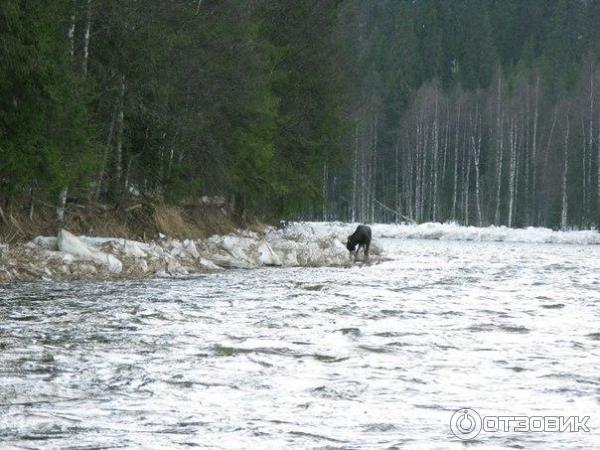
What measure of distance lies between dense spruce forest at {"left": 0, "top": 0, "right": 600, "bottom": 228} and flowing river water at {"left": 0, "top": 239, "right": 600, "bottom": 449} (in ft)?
11.5

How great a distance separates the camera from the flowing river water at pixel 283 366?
503 centimetres

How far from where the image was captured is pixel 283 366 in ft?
23.4

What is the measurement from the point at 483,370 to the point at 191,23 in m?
15.2

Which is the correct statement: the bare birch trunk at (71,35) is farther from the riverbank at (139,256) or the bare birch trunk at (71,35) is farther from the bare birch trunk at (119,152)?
the riverbank at (139,256)

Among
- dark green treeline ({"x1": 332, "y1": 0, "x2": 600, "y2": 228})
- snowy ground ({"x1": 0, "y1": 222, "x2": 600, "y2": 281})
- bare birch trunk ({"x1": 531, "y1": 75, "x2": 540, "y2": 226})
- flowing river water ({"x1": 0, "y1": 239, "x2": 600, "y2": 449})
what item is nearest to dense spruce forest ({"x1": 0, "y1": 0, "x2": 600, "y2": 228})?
bare birch trunk ({"x1": 531, "y1": 75, "x2": 540, "y2": 226})

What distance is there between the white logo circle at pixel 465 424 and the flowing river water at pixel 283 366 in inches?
2.3

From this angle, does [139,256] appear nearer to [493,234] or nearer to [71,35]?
[71,35]

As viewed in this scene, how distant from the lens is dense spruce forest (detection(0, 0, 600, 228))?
1497 cm

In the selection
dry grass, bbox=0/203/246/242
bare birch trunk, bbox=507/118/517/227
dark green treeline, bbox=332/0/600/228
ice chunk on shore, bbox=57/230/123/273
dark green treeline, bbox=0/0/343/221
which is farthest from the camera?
dark green treeline, bbox=332/0/600/228

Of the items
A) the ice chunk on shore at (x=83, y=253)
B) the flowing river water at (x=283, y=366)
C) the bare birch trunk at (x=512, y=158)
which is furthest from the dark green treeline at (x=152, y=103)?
the bare birch trunk at (x=512, y=158)

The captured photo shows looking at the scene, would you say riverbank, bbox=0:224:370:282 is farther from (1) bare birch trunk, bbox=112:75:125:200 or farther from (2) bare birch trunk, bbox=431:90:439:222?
(2) bare birch trunk, bbox=431:90:439:222

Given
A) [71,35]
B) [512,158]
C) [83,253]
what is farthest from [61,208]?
[512,158]

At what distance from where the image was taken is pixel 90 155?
15.9m

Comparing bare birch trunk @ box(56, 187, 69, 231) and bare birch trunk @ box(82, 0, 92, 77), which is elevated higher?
bare birch trunk @ box(82, 0, 92, 77)
